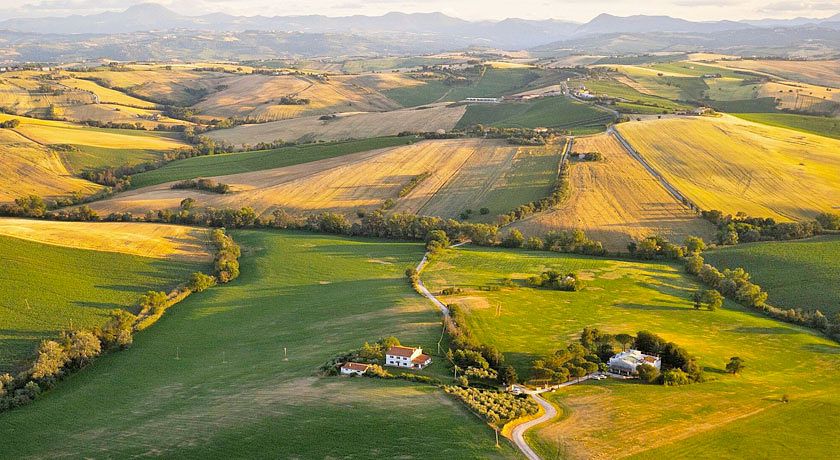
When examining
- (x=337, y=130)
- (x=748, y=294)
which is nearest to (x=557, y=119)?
(x=337, y=130)

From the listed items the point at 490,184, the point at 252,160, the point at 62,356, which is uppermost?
the point at 252,160

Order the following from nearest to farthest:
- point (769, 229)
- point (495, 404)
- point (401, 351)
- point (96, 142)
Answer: point (495, 404) < point (401, 351) < point (769, 229) < point (96, 142)

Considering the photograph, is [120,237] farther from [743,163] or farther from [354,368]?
[743,163]

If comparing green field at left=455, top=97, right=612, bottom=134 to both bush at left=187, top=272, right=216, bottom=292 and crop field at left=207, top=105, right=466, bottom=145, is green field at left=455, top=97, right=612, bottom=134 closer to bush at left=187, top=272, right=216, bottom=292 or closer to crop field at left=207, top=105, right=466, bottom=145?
crop field at left=207, top=105, right=466, bottom=145

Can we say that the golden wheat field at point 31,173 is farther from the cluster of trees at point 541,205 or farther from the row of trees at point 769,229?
the row of trees at point 769,229

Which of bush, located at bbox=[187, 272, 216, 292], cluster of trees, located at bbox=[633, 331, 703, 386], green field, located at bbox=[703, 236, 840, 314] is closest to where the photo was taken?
cluster of trees, located at bbox=[633, 331, 703, 386]

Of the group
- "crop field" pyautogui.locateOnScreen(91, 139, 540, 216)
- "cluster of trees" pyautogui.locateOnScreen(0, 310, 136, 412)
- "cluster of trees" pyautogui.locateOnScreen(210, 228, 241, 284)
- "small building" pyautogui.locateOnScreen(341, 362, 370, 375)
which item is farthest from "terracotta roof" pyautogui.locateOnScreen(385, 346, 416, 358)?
"crop field" pyautogui.locateOnScreen(91, 139, 540, 216)

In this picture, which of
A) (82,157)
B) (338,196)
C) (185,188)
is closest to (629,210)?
(338,196)
